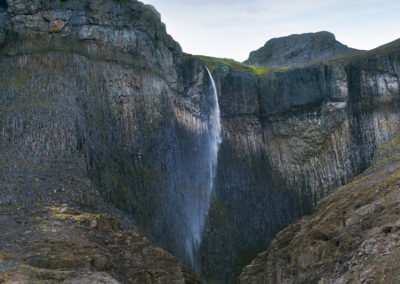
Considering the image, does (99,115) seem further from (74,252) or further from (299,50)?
(299,50)

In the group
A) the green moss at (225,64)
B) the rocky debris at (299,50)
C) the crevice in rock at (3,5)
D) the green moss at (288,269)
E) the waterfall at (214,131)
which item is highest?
the crevice in rock at (3,5)

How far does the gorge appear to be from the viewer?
119 ft

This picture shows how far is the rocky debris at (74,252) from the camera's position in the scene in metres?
24.4

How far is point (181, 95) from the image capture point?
54.4 metres

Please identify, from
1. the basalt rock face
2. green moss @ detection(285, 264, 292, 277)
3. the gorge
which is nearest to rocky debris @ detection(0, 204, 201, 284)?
the gorge

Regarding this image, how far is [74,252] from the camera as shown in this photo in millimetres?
27328

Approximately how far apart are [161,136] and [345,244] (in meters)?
28.2

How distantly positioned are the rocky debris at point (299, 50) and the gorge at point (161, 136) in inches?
945

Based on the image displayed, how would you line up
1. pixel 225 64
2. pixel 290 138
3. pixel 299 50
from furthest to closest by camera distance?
pixel 299 50 < pixel 225 64 < pixel 290 138

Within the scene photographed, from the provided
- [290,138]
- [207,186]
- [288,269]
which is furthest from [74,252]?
[290,138]

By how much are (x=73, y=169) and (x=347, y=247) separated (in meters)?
23.0

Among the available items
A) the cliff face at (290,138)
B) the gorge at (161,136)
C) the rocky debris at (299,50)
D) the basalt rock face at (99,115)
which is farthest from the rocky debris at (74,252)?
the rocky debris at (299,50)

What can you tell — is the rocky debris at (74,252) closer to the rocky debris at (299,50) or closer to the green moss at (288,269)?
the green moss at (288,269)

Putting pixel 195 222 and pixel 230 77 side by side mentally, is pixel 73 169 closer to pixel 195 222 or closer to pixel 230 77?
pixel 195 222
